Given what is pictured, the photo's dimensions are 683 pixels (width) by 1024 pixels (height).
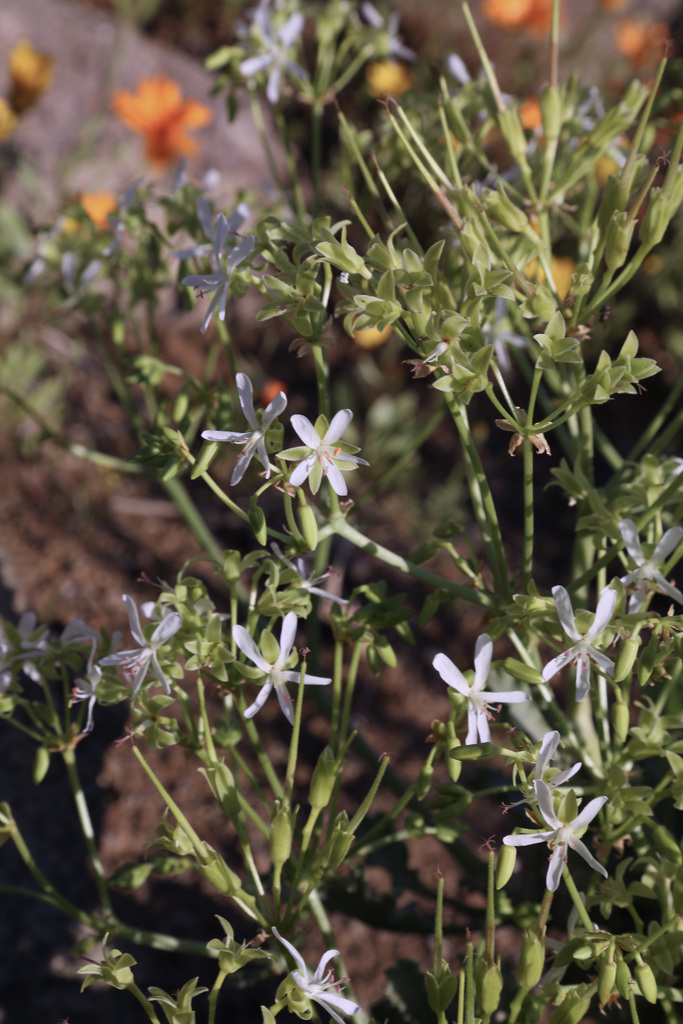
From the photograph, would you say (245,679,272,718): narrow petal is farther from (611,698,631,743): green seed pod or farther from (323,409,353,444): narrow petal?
(611,698,631,743): green seed pod

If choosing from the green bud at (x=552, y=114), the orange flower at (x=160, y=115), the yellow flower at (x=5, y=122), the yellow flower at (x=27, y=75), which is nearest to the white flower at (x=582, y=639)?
the green bud at (x=552, y=114)

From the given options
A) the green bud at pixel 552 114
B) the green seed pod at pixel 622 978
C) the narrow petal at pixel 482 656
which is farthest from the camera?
the green bud at pixel 552 114

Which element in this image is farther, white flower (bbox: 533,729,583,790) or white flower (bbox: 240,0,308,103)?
white flower (bbox: 240,0,308,103)

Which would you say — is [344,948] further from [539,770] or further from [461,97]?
[461,97]

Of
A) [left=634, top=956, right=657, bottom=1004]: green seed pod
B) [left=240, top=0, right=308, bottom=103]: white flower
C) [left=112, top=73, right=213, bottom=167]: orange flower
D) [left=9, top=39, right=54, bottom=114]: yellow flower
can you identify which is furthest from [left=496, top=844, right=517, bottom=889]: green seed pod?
[left=9, top=39, right=54, bottom=114]: yellow flower

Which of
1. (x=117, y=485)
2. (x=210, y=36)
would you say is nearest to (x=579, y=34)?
(x=210, y=36)

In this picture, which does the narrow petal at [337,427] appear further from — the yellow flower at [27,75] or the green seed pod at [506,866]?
the yellow flower at [27,75]

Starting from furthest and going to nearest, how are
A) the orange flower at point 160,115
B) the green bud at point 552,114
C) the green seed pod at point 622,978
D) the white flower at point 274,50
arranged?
the orange flower at point 160,115
the white flower at point 274,50
the green bud at point 552,114
the green seed pod at point 622,978
